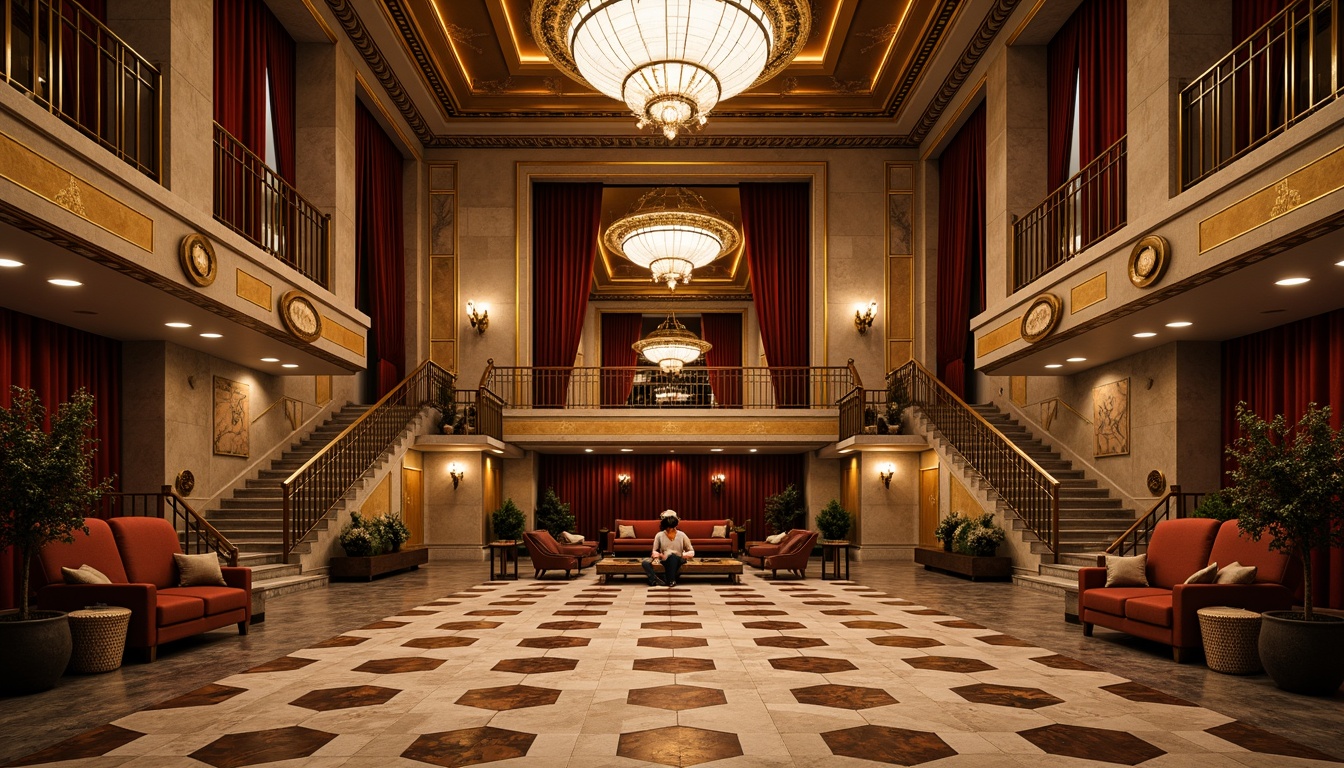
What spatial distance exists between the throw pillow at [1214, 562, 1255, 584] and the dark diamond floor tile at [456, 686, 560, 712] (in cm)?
450

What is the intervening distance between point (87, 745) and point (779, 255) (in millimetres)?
16743

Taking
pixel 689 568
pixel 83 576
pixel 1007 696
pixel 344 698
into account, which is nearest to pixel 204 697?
pixel 344 698

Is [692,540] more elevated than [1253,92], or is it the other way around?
[1253,92]

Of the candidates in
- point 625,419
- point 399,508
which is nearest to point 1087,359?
point 625,419

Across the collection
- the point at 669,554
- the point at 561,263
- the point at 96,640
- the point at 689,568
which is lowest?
the point at 689,568

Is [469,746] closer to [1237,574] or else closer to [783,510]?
[1237,574]

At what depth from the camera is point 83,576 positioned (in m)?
5.74

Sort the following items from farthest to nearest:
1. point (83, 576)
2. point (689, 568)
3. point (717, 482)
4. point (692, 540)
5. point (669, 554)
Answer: point (717, 482), point (692, 540), point (689, 568), point (669, 554), point (83, 576)

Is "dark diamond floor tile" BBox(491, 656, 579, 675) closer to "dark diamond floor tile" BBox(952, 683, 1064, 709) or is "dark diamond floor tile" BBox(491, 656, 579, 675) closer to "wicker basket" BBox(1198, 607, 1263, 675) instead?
"dark diamond floor tile" BBox(952, 683, 1064, 709)

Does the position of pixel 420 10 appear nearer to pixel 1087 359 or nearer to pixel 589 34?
pixel 589 34

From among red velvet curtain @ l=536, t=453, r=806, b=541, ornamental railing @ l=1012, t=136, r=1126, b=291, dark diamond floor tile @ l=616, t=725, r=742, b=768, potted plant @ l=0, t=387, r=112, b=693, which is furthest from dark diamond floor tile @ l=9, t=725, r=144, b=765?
red velvet curtain @ l=536, t=453, r=806, b=541

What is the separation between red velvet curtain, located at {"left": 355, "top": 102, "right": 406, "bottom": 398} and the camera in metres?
15.5

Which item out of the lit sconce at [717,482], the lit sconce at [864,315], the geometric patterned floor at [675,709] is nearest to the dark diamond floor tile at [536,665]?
the geometric patterned floor at [675,709]

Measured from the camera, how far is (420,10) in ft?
45.8
